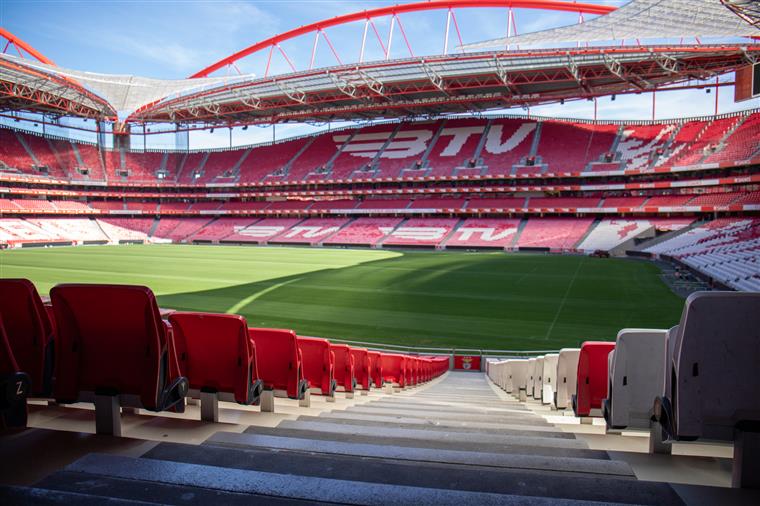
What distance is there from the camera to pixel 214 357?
3.43 m

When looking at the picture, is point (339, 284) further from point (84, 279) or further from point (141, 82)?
point (141, 82)

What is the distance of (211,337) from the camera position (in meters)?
3.37

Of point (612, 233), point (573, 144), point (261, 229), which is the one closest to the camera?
point (612, 233)

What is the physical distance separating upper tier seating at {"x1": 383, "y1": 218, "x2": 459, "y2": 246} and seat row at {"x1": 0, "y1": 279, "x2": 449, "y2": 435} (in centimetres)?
4784

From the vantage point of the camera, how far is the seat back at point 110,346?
285cm

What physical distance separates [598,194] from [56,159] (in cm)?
7203

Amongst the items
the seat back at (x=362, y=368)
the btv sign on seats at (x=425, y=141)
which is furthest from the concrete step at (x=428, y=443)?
the btv sign on seats at (x=425, y=141)

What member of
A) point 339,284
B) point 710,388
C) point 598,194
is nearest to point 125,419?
point 710,388

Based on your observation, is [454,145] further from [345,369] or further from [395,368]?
[345,369]

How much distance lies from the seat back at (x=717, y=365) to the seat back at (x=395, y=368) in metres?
8.09

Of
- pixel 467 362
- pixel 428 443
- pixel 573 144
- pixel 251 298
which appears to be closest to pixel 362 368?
pixel 428 443

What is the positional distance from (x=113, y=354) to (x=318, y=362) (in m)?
2.63

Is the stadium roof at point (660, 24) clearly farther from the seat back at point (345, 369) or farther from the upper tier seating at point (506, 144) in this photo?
the seat back at point (345, 369)

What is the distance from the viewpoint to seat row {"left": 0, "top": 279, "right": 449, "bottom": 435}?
112 inches
